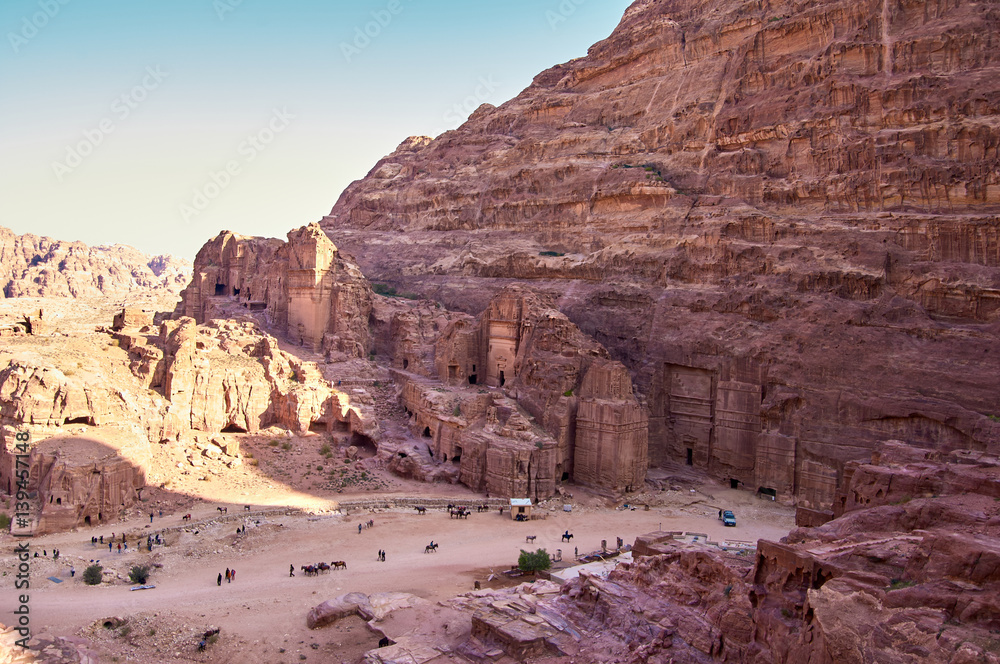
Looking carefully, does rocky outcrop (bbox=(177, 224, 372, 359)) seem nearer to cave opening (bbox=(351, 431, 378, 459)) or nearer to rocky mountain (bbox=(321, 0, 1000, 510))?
cave opening (bbox=(351, 431, 378, 459))

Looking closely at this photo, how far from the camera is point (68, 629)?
63.6 feet

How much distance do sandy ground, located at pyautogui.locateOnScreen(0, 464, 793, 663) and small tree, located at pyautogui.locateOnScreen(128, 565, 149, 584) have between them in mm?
287

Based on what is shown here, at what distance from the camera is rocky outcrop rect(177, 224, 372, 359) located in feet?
144

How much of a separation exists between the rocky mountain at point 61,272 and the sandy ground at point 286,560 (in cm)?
6232

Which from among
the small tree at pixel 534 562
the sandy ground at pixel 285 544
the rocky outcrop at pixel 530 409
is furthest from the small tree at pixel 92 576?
the rocky outcrop at pixel 530 409

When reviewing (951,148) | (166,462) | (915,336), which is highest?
(951,148)

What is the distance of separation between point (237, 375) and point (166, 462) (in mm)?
5929

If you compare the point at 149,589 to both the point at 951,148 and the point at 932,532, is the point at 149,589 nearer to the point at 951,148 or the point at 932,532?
the point at 932,532

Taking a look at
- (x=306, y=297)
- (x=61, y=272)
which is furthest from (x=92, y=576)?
(x=61, y=272)

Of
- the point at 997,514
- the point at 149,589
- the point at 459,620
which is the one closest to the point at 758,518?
the point at 459,620

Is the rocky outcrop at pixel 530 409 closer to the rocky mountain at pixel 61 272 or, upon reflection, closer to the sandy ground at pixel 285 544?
the sandy ground at pixel 285 544

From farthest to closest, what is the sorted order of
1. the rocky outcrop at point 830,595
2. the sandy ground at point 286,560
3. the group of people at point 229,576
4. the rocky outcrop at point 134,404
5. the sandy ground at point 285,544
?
the rocky outcrop at point 134,404 → the group of people at point 229,576 → the sandy ground at point 285,544 → the sandy ground at point 286,560 → the rocky outcrop at point 830,595

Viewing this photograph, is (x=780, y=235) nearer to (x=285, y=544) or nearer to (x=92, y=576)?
(x=285, y=544)

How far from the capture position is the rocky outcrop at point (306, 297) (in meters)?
43.8
